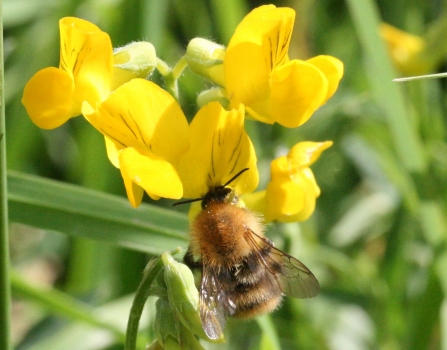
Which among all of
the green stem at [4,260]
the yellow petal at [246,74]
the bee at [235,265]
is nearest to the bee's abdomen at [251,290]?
the bee at [235,265]

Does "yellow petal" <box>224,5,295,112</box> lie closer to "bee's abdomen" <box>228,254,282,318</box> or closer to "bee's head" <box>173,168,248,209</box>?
"bee's head" <box>173,168,248,209</box>

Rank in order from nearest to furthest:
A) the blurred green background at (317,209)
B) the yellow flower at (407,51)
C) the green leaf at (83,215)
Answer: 1. the green leaf at (83,215)
2. the blurred green background at (317,209)
3. the yellow flower at (407,51)

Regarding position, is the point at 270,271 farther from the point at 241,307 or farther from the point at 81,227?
the point at 81,227

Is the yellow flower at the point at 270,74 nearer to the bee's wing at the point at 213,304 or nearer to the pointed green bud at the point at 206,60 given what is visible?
the pointed green bud at the point at 206,60

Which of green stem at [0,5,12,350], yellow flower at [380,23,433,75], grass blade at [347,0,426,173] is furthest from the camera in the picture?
yellow flower at [380,23,433,75]

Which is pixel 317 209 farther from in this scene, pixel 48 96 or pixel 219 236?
pixel 48 96

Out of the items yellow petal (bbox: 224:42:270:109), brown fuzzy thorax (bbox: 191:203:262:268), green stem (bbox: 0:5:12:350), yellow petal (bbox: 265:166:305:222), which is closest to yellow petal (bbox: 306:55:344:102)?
yellow petal (bbox: 224:42:270:109)
